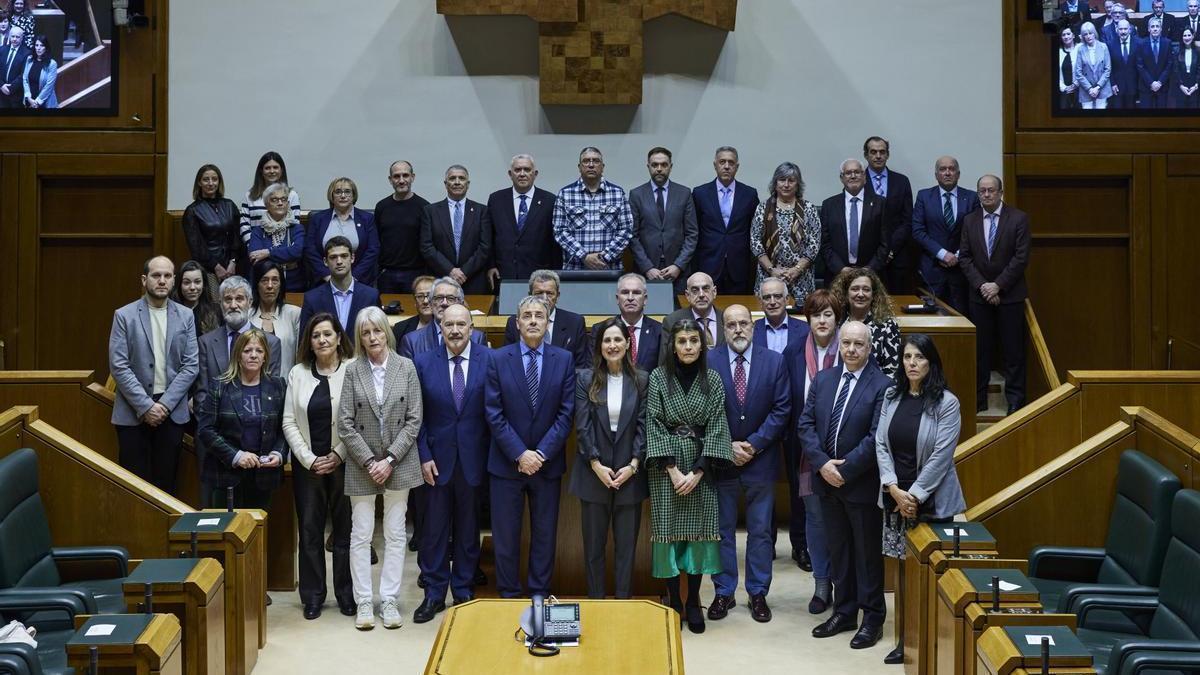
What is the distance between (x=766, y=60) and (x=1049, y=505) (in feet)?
14.2

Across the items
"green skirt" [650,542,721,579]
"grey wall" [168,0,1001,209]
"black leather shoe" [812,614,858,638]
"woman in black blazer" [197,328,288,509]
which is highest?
"grey wall" [168,0,1001,209]

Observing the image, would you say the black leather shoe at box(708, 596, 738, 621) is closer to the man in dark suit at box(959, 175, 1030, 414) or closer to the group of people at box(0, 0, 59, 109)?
the man in dark suit at box(959, 175, 1030, 414)

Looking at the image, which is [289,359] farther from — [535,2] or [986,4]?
[986,4]

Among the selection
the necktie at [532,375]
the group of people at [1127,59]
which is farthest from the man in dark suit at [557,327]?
the group of people at [1127,59]

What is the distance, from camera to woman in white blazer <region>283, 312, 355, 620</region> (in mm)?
6438

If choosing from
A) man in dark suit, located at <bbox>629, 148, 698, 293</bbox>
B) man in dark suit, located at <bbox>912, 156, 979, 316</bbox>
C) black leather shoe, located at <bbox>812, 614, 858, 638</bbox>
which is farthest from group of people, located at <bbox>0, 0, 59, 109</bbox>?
black leather shoe, located at <bbox>812, 614, 858, 638</bbox>

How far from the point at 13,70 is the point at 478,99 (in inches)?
111

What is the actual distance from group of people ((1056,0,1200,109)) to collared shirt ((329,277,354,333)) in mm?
4613

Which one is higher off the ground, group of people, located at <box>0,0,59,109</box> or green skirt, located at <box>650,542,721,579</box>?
group of people, located at <box>0,0,59,109</box>

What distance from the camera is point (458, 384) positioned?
650cm

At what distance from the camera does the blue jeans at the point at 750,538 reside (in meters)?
6.45

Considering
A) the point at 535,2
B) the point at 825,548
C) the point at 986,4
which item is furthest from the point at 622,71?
the point at 825,548

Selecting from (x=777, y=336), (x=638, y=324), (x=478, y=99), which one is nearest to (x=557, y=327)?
(x=638, y=324)

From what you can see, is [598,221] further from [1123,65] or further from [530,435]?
[1123,65]
